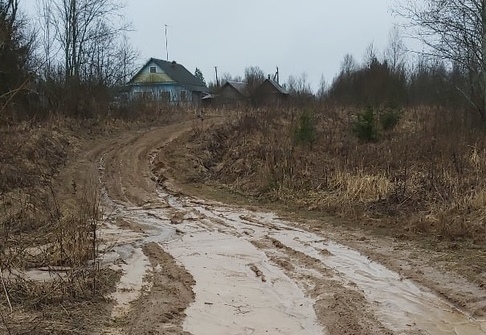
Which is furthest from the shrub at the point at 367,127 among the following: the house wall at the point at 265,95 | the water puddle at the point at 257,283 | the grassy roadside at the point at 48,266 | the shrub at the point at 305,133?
the house wall at the point at 265,95

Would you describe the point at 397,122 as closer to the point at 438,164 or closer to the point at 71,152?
the point at 438,164

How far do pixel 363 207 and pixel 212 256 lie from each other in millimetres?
4936

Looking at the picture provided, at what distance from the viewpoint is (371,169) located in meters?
14.4

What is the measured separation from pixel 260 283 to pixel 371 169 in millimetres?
7917

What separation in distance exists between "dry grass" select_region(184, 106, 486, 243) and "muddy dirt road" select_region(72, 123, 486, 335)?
158 cm

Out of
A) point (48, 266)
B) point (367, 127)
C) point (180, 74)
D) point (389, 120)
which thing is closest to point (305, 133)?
point (367, 127)

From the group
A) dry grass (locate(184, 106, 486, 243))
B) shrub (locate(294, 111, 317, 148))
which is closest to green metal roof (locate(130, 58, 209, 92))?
dry grass (locate(184, 106, 486, 243))

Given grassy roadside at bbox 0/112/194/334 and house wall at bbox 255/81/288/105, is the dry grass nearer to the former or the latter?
grassy roadside at bbox 0/112/194/334

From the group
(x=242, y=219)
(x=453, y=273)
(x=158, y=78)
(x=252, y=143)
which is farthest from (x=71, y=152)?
(x=158, y=78)

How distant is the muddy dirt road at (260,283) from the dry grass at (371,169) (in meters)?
1.58

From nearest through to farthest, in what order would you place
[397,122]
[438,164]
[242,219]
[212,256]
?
[212,256] → [242,219] → [438,164] → [397,122]

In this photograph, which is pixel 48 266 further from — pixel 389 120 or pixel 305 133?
pixel 389 120

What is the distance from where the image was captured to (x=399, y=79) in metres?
33.1

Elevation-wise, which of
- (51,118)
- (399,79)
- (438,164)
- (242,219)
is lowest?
(242,219)
